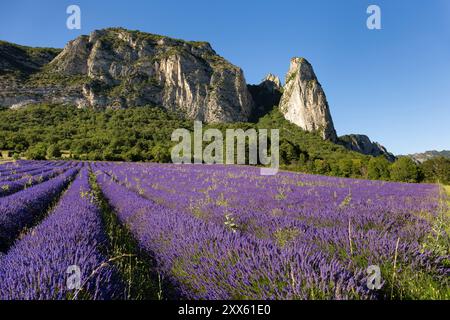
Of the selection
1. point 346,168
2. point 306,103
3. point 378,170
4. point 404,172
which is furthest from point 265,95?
point 404,172

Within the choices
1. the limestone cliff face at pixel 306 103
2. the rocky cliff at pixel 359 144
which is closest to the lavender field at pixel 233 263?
the limestone cliff face at pixel 306 103

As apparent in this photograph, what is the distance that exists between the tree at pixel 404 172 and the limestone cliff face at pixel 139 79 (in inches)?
2646

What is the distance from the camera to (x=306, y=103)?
103 m

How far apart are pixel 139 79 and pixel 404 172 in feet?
271

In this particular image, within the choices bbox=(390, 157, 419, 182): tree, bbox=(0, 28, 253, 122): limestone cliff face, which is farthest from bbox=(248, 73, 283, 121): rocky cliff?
bbox=(390, 157, 419, 182): tree

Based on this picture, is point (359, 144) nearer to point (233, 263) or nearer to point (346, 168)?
point (346, 168)

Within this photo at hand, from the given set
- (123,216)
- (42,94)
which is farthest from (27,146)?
(123,216)

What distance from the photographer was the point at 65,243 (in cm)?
286

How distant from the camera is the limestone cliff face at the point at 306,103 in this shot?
99938mm

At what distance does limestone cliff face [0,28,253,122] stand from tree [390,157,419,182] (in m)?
67.2

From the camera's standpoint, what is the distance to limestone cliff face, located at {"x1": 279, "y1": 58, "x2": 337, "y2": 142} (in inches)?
3935

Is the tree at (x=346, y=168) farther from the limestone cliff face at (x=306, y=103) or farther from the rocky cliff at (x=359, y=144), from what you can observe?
the rocky cliff at (x=359, y=144)
